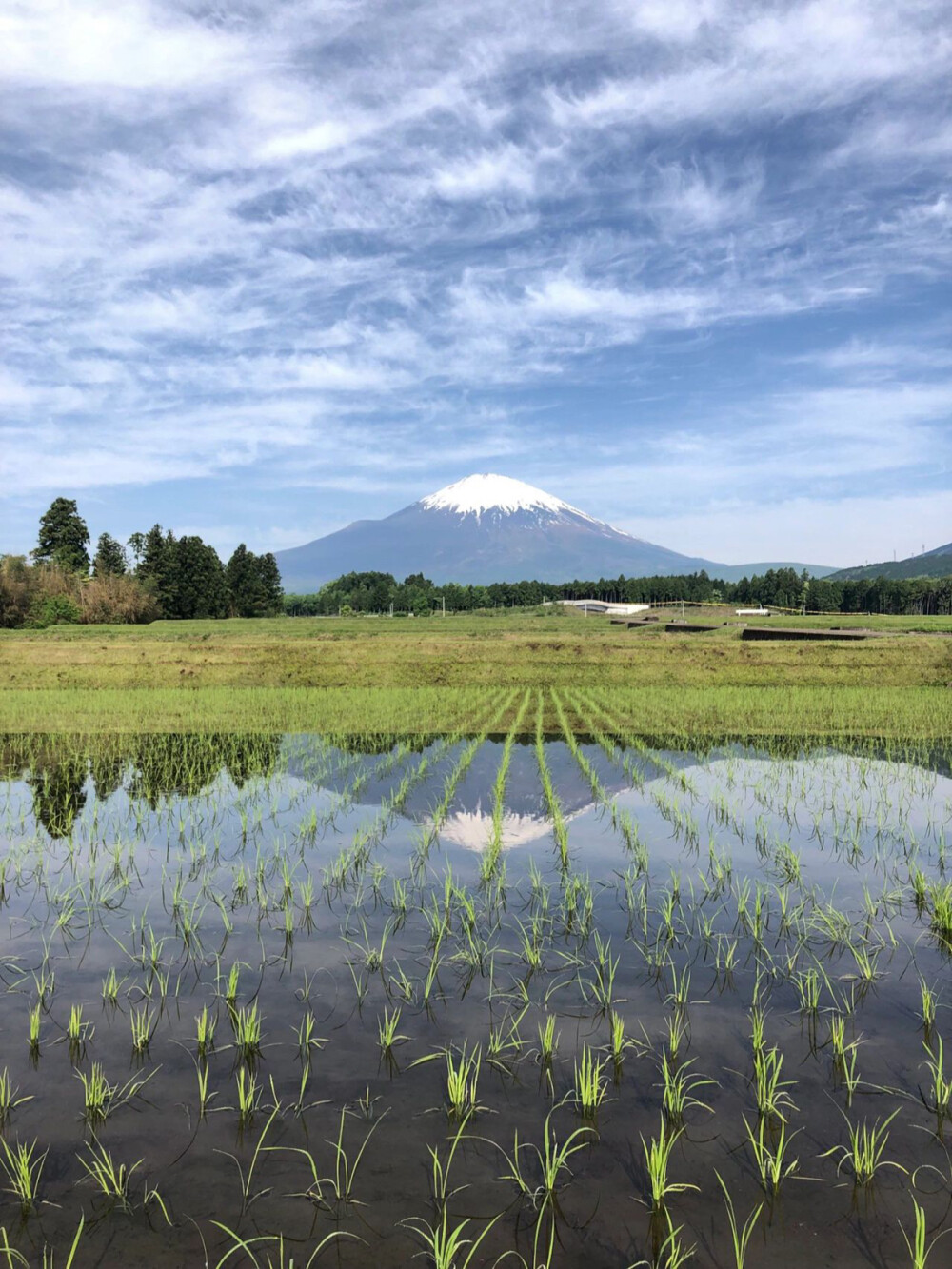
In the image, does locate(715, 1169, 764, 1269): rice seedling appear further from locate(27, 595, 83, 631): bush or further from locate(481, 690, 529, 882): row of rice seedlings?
locate(27, 595, 83, 631): bush

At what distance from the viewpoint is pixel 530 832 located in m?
9.44

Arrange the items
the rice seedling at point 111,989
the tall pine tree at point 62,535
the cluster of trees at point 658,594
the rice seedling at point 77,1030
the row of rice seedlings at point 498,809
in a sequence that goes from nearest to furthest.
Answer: the rice seedling at point 77,1030 → the rice seedling at point 111,989 → the row of rice seedlings at point 498,809 → the tall pine tree at point 62,535 → the cluster of trees at point 658,594

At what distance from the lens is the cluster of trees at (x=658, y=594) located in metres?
124

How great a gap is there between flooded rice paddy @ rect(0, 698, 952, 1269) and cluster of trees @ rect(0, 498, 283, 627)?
64065mm

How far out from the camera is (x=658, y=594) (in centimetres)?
15300

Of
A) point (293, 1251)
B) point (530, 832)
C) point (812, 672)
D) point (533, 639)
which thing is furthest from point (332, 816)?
point (533, 639)

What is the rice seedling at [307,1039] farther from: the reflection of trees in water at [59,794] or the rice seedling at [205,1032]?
the reflection of trees in water at [59,794]

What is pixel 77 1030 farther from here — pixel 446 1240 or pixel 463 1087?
pixel 446 1240

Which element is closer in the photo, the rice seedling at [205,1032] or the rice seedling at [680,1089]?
the rice seedling at [680,1089]

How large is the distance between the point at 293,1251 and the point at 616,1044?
198 centimetres

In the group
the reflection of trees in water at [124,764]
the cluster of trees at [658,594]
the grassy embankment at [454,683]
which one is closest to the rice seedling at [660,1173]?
the reflection of trees in water at [124,764]

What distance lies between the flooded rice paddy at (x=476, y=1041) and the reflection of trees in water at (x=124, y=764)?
1.79m

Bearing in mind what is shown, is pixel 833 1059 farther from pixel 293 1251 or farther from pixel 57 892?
pixel 57 892

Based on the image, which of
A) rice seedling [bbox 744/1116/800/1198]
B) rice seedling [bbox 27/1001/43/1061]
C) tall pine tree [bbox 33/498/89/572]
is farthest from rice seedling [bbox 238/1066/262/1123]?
tall pine tree [bbox 33/498/89/572]
